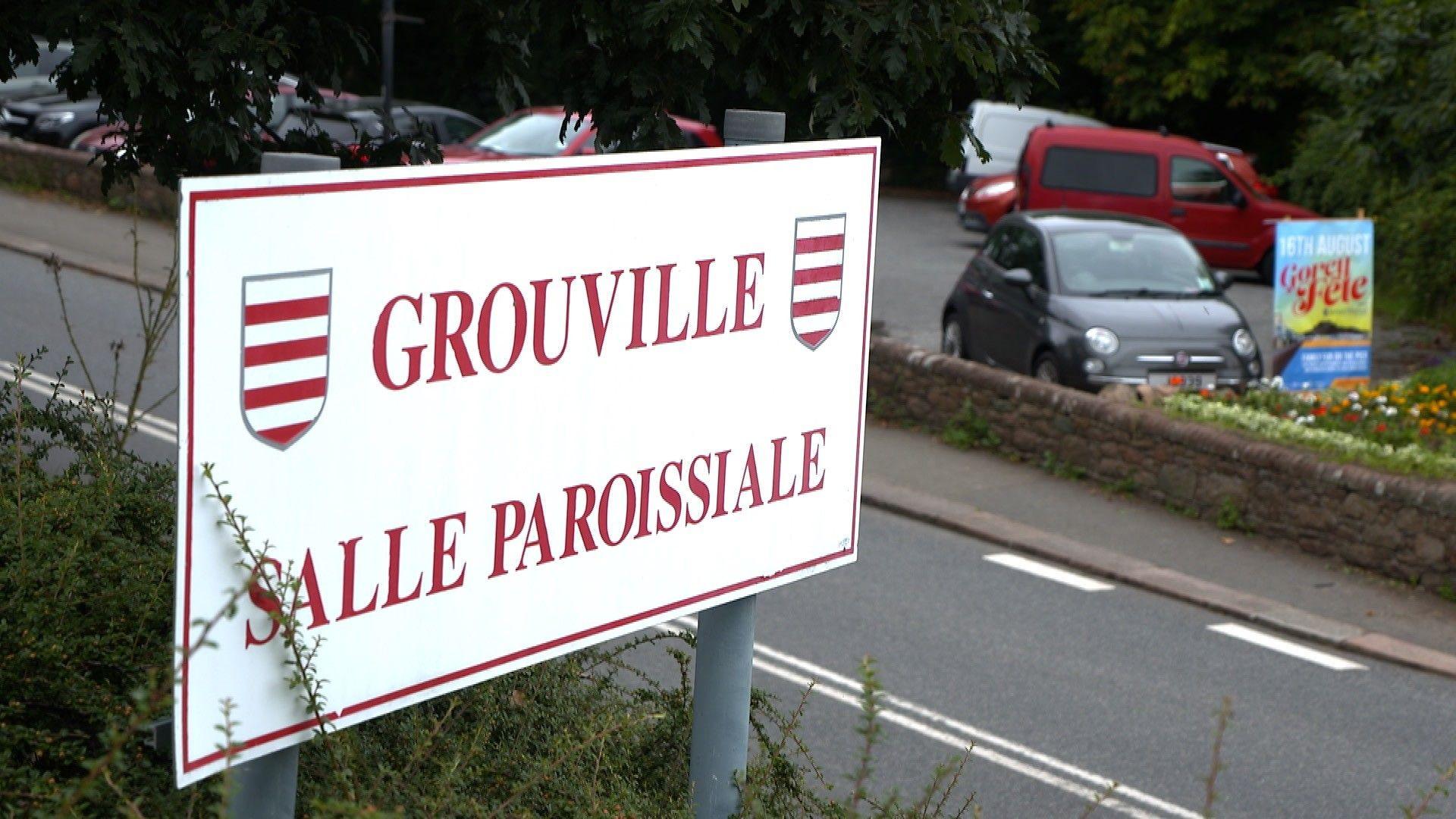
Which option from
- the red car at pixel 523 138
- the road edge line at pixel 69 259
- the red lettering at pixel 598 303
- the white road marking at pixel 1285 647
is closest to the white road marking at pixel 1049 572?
the white road marking at pixel 1285 647

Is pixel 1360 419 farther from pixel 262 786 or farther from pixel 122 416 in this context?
pixel 262 786

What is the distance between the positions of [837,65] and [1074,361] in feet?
31.8

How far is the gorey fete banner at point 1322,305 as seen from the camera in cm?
1399

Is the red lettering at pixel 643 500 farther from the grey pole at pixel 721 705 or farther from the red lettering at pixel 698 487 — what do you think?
the grey pole at pixel 721 705

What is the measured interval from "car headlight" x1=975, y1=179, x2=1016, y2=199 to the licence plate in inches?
528

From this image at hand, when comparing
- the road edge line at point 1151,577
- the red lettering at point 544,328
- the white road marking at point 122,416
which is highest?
the red lettering at point 544,328

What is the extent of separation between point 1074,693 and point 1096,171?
1777cm

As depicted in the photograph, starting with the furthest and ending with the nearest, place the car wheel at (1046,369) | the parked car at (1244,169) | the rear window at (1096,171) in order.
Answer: the parked car at (1244,169) → the rear window at (1096,171) → the car wheel at (1046,369)

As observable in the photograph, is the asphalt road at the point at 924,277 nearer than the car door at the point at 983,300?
No

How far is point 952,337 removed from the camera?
1612 cm

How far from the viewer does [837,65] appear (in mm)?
4395

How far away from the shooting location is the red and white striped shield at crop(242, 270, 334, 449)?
2250 mm

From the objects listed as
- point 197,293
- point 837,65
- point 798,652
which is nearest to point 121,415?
point 798,652

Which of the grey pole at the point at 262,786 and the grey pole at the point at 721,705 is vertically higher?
the grey pole at the point at 262,786
